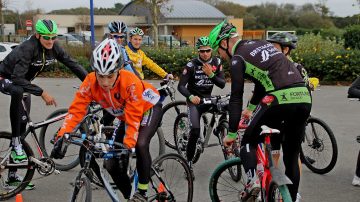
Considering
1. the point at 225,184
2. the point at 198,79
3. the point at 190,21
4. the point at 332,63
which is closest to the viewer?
the point at 225,184

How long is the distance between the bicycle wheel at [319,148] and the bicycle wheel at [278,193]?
2.33 m

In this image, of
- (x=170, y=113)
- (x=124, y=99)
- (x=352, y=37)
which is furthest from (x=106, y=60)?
(x=352, y=37)

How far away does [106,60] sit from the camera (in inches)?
143

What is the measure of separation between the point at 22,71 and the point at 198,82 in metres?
2.49

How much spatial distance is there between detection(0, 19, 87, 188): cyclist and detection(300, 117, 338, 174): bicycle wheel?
347 centimetres

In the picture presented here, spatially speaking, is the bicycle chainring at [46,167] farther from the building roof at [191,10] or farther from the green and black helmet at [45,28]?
the building roof at [191,10]

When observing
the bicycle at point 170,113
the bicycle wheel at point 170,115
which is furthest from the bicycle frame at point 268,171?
the bicycle wheel at point 170,115

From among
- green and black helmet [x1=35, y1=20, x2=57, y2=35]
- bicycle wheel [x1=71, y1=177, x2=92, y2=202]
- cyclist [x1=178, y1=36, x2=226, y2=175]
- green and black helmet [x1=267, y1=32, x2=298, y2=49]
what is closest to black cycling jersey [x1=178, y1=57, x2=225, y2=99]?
cyclist [x1=178, y1=36, x2=226, y2=175]

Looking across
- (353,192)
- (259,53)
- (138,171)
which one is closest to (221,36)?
(259,53)

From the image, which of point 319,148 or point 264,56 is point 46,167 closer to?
point 264,56

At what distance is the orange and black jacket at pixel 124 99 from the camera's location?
384 centimetres

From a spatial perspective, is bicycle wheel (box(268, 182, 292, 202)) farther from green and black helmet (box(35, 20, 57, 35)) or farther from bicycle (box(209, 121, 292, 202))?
green and black helmet (box(35, 20, 57, 35))

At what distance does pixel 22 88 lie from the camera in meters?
5.24

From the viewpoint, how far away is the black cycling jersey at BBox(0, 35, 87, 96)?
5.23 metres
